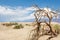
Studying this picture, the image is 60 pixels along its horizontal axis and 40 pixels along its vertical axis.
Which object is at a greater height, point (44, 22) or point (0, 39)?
point (44, 22)

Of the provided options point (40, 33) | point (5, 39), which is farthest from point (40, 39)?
point (5, 39)

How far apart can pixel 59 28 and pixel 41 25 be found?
62.7 inches

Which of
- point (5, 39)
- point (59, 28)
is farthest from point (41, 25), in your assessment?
point (5, 39)

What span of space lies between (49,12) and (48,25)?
94cm

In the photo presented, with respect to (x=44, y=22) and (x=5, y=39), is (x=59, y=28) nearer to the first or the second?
(x=44, y=22)

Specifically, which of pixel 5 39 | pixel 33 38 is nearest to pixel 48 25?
pixel 33 38

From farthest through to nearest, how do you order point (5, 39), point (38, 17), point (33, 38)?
point (5, 39) → point (33, 38) → point (38, 17)

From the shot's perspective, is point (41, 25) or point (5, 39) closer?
point (41, 25)

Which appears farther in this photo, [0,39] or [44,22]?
[0,39]

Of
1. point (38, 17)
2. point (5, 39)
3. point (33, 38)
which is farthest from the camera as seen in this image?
point (5, 39)

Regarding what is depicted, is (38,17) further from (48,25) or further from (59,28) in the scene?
(59,28)

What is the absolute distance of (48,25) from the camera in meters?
15.1

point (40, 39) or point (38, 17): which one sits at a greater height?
point (38, 17)

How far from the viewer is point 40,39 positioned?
605 inches
